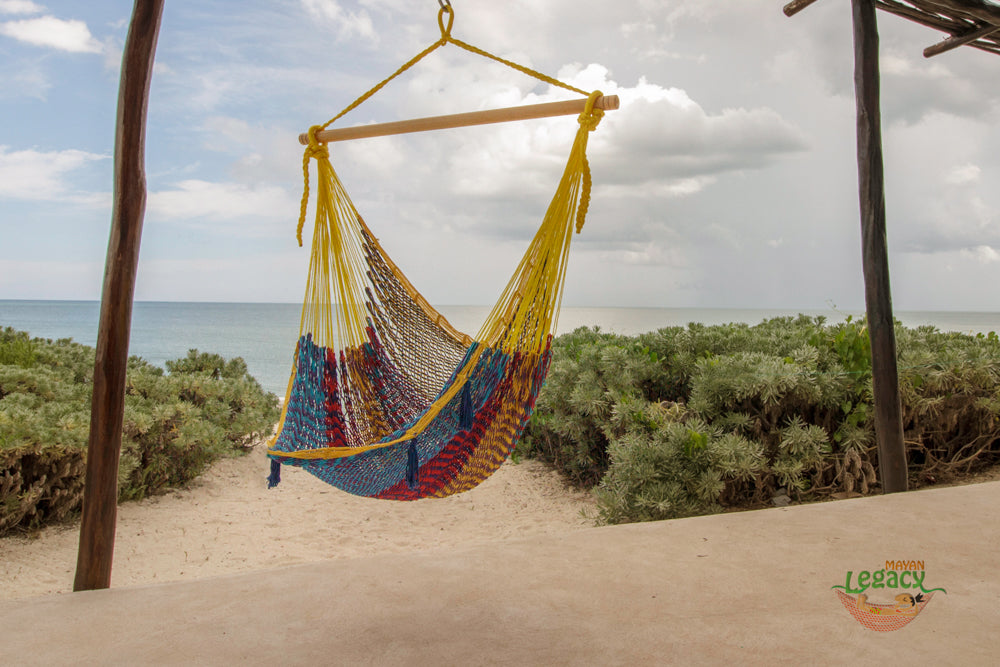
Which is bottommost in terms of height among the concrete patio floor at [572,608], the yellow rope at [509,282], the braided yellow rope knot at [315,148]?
the concrete patio floor at [572,608]

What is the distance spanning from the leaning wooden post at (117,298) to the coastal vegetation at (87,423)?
3.30ft

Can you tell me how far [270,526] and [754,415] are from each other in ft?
7.05

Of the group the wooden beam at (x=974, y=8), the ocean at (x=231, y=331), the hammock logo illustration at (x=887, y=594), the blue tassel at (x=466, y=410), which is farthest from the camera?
the ocean at (x=231, y=331)

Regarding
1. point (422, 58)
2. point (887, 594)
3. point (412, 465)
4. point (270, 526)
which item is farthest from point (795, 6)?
point (270, 526)

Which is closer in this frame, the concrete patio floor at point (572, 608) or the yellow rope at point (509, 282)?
the concrete patio floor at point (572, 608)

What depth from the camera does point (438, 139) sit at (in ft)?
46.2

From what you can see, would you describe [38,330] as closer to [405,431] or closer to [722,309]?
[405,431]

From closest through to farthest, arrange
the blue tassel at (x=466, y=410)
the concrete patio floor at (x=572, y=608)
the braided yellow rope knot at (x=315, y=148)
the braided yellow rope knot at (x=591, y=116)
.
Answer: the concrete patio floor at (x=572, y=608), the braided yellow rope knot at (x=591, y=116), the blue tassel at (x=466, y=410), the braided yellow rope knot at (x=315, y=148)

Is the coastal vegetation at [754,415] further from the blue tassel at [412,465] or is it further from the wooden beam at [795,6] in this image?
the wooden beam at [795,6]

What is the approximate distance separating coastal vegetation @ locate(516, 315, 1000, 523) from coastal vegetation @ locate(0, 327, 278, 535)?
6.01 ft

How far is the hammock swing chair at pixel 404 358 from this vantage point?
149cm

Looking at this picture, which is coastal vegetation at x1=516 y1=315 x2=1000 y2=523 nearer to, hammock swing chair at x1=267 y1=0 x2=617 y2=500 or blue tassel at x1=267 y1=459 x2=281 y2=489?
hammock swing chair at x1=267 y1=0 x2=617 y2=500

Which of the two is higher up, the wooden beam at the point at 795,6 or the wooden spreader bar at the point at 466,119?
the wooden beam at the point at 795,6

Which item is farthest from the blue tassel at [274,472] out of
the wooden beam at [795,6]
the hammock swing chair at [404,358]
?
the wooden beam at [795,6]
